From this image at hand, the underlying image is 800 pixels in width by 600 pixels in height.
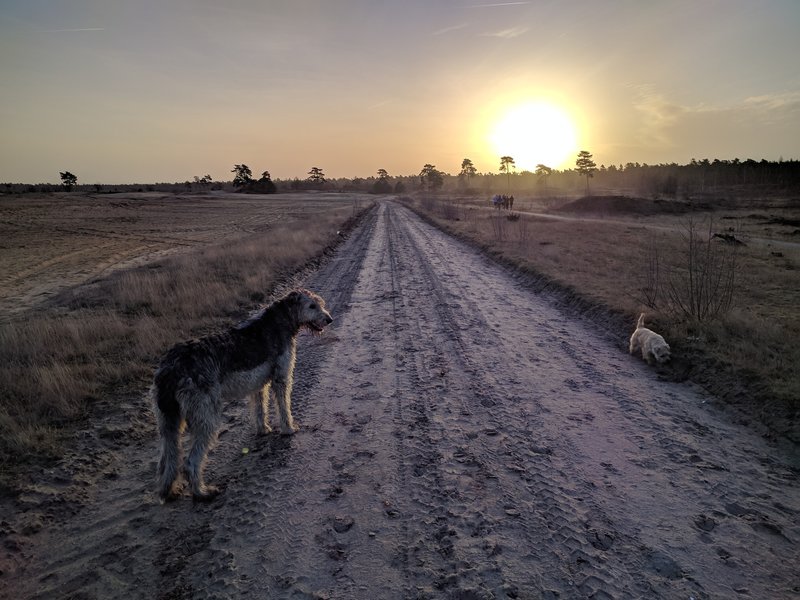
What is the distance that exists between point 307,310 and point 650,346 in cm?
647

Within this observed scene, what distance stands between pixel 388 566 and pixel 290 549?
952 millimetres

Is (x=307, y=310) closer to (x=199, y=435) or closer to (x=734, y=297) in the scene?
(x=199, y=435)

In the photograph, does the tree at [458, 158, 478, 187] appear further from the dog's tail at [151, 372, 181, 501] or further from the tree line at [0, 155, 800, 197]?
the dog's tail at [151, 372, 181, 501]

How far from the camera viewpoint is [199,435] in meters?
4.83

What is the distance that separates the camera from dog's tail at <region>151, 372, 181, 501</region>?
4.63 meters

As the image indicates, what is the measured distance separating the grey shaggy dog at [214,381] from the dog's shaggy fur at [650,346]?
6.51m

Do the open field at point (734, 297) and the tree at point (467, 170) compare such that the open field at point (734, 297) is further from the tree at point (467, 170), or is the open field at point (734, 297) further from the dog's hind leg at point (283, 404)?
the tree at point (467, 170)

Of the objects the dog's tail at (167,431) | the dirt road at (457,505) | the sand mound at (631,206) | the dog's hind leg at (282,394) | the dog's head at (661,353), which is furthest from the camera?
the sand mound at (631,206)

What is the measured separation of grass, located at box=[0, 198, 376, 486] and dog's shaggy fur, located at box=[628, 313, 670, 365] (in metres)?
9.31

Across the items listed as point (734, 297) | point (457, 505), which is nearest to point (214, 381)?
point (457, 505)

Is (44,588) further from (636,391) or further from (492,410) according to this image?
(636,391)

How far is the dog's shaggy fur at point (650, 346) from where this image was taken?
26.1ft

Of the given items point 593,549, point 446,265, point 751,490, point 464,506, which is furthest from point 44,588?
point 446,265

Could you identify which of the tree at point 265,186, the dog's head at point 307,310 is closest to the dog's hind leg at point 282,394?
the dog's head at point 307,310
